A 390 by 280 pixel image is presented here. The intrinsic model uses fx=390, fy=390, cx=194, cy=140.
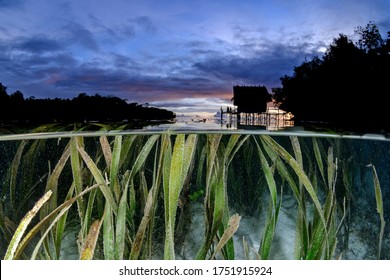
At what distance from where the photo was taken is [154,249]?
149 inches

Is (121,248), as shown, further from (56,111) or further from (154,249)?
(56,111)

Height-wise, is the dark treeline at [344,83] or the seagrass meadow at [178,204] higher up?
the dark treeline at [344,83]

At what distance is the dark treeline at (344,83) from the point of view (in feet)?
53.4

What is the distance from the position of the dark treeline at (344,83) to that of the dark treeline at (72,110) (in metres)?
10.4

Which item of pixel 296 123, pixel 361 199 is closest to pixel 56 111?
pixel 296 123

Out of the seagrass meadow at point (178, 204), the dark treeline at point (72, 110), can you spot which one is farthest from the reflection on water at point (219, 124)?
the dark treeline at point (72, 110)

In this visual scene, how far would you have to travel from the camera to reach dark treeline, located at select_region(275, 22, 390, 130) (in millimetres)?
16289

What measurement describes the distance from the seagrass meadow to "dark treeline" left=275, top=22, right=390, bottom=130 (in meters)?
9.72

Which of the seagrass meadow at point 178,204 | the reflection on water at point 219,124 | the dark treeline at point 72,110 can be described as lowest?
the seagrass meadow at point 178,204

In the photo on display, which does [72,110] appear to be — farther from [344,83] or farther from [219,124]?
[344,83]

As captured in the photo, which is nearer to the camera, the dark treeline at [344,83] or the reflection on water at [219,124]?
the reflection on water at [219,124]

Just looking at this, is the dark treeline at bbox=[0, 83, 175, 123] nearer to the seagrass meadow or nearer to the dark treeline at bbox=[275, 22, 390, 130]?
the seagrass meadow

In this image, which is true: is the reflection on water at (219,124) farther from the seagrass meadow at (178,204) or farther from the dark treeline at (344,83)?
the dark treeline at (344,83)

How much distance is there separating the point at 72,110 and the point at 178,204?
138 cm
